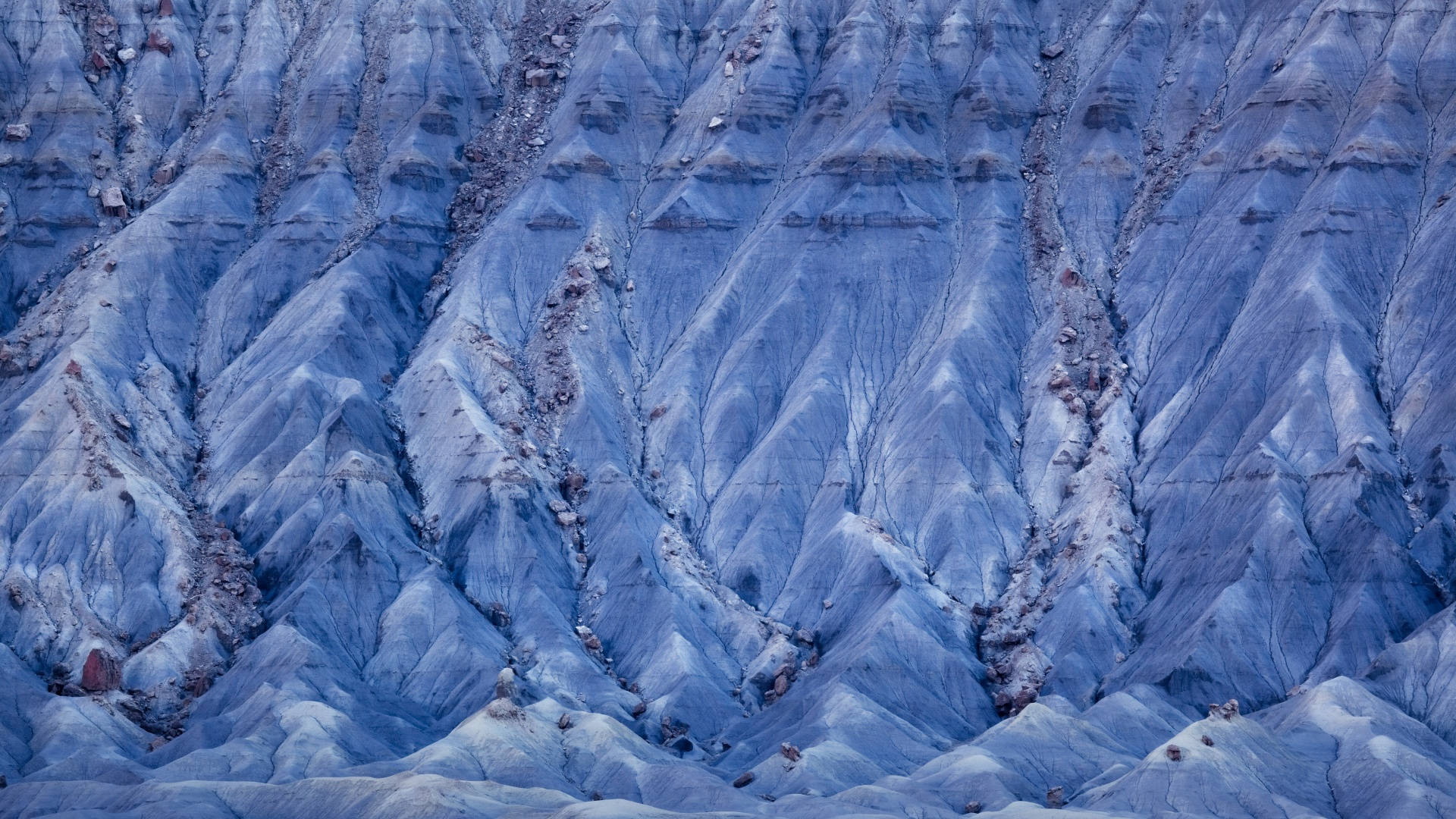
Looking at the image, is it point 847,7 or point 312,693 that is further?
point 847,7

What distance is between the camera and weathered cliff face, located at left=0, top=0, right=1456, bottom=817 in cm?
7306

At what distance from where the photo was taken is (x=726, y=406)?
89438 millimetres

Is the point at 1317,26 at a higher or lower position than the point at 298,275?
higher

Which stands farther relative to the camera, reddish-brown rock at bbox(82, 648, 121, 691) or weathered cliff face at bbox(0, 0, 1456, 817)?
reddish-brown rock at bbox(82, 648, 121, 691)

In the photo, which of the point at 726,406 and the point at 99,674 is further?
the point at 726,406

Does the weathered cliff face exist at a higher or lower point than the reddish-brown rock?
higher

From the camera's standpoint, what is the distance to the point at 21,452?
86.6 m

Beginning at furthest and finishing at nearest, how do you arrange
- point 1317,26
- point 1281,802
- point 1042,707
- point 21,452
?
point 1317,26 → point 21,452 → point 1042,707 → point 1281,802

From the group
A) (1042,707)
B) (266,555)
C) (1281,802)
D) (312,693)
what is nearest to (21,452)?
(266,555)

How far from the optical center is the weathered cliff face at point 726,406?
73062mm

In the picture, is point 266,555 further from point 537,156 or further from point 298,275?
point 537,156

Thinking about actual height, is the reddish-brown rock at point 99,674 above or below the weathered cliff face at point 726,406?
below

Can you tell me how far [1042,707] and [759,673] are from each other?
12.3 m

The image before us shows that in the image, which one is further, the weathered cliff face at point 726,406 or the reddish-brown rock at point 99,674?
the reddish-brown rock at point 99,674
